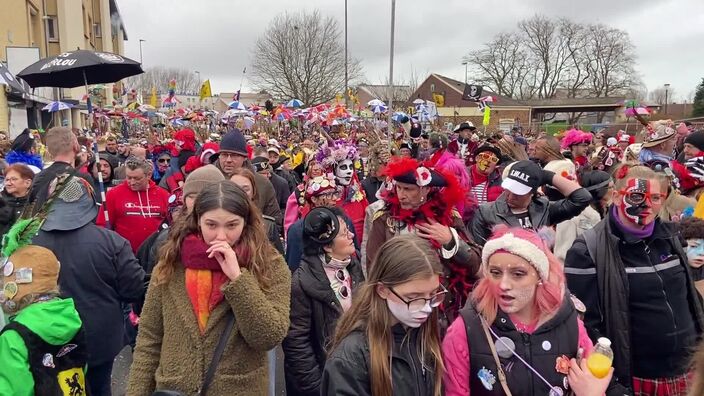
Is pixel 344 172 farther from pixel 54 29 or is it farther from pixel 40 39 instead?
pixel 54 29

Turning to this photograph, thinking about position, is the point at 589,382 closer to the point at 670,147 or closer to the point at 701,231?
the point at 701,231

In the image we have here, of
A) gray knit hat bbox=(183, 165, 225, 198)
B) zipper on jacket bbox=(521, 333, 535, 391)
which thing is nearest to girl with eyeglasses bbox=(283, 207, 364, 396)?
gray knit hat bbox=(183, 165, 225, 198)

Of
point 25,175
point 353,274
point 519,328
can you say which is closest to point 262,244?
point 353,274

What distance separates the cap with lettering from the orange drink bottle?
6.47 feet

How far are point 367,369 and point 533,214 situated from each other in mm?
2590

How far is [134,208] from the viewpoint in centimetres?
530

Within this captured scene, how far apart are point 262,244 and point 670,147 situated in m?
5.49

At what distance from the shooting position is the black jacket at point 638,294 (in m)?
2.94

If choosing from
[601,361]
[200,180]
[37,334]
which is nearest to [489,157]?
[200,180]

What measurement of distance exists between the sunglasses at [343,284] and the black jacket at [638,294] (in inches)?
53.6

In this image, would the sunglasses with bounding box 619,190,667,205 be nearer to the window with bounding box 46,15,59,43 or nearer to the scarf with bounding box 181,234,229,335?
the scarf with bounding box 181,234,229,335

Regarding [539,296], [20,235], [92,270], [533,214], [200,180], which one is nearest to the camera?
[539,296]

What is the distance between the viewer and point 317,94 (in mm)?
47250

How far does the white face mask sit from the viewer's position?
2.14 metres
